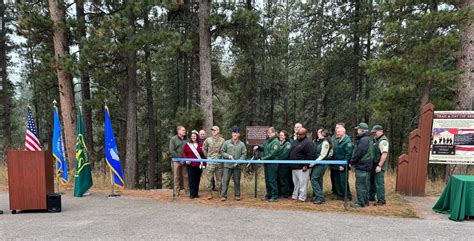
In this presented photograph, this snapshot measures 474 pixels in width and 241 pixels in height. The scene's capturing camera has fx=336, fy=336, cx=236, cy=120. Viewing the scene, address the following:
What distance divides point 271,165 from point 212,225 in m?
2.46

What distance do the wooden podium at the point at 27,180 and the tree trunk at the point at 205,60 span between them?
6.26 metres

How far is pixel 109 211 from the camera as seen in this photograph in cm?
696

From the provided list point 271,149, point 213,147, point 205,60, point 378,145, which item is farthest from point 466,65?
point 205,60

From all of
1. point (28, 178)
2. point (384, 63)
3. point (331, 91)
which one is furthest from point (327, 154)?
point (331, 91)

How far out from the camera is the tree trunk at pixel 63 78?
10.6 m

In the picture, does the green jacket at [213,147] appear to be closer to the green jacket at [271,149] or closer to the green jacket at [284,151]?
the green jacket at [271,149]

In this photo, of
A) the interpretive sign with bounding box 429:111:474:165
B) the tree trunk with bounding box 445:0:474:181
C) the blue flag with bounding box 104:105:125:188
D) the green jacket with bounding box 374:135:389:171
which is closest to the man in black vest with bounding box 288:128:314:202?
the green jacket with bounding box 374:135:389:171

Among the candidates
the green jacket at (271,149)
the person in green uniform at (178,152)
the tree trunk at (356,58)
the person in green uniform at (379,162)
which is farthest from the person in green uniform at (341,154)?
the tree trunk at (356,58)

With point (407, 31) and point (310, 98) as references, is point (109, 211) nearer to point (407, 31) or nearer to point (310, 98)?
point (407, 31)

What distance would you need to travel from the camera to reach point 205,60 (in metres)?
12.1

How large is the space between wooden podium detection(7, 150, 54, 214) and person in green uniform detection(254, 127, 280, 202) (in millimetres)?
4647

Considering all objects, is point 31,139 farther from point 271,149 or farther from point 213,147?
point 271,149

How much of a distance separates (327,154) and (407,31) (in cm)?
523

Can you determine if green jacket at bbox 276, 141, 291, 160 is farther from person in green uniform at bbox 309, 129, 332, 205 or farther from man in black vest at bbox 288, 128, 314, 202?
person in green uniform at bbox 309, 129, 332, 205
